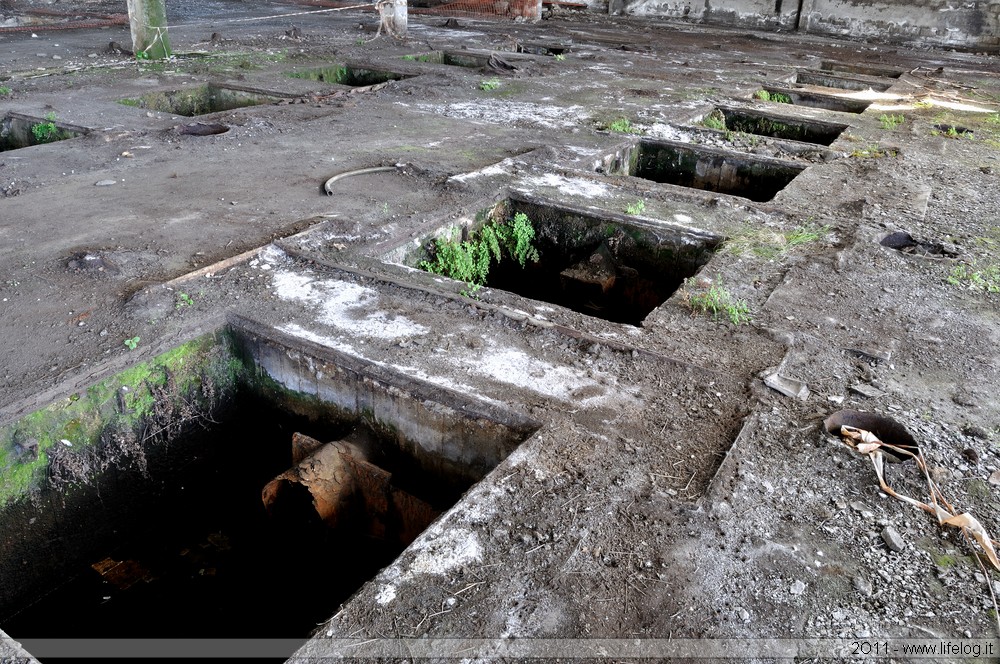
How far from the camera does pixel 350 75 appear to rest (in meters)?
11.4

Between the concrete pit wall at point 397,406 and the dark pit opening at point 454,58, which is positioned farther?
the dark pit opening at point 454,58

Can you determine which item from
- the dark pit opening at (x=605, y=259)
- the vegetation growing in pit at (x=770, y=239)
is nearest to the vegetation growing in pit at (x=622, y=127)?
the dark pit opening at (x=605, y=259)

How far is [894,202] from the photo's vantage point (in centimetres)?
616

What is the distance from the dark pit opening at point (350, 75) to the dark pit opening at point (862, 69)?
811 cm

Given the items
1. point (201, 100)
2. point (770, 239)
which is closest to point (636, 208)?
point (770, 239)

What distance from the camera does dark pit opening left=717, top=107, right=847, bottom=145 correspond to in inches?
355

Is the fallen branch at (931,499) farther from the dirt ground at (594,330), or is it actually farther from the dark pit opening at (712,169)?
the dark pit opening at (712,169)

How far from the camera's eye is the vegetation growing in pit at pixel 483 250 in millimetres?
5344

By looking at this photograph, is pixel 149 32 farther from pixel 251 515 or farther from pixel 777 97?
pixel 777 97

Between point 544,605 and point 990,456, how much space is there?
6.88ft

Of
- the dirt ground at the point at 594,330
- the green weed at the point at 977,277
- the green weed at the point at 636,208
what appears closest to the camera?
the dirt ground at the point at 594,330

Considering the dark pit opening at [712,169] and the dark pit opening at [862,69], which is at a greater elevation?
the dark pit opening at [862,69]

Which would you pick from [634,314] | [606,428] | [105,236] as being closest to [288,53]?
[105,236]

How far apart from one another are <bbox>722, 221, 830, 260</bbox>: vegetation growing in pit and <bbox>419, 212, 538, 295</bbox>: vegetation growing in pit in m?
1.59
